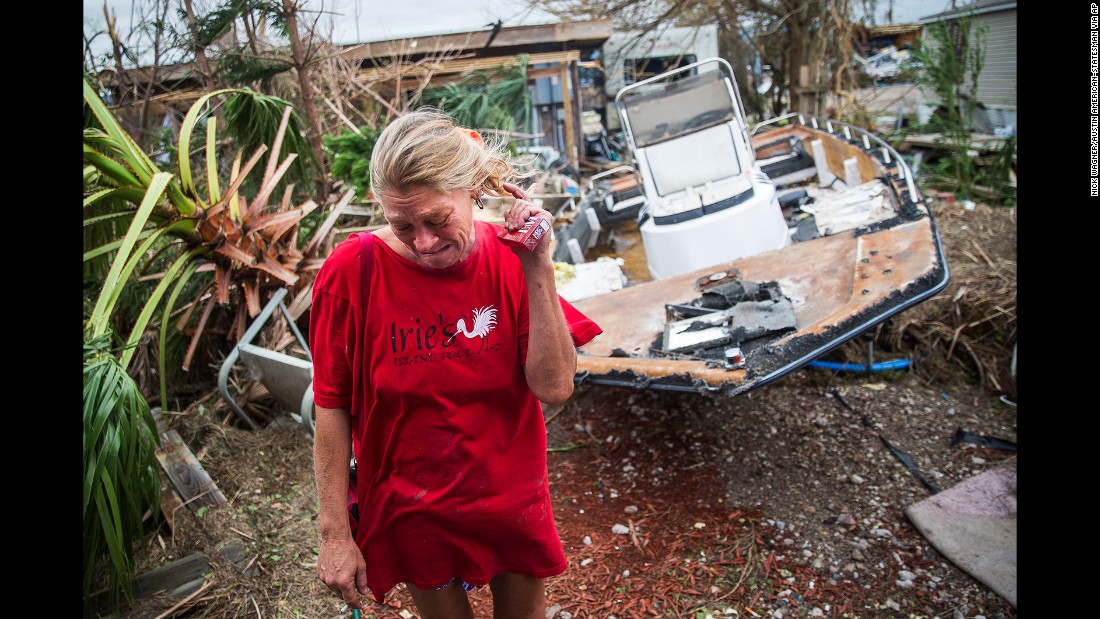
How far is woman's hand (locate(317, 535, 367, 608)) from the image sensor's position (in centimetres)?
181

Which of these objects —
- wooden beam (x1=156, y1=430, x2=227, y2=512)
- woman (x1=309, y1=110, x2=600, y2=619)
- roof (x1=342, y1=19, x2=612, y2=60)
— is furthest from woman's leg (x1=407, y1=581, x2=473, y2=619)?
roof (x1=342, y1=19, x2=612, y2=60)

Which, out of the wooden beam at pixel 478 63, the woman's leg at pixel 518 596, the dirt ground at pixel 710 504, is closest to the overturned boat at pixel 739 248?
the dirt ground at pixel 710 504

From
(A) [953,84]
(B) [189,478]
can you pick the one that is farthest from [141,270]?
(A) [953,84]

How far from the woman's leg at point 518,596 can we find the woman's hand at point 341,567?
0.37 m

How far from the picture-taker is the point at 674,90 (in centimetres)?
668

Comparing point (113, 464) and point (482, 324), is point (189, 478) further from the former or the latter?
point (482, 324)

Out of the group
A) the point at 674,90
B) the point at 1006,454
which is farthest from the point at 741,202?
the point at 1006,454

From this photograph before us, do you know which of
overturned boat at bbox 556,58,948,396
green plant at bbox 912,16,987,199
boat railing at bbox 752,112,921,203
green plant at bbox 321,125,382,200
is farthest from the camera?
green plant at bbox 912,16,987,199

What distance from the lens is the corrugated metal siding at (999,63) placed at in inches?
522

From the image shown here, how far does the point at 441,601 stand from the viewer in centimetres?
192

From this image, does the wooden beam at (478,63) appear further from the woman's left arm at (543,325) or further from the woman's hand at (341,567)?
the woman's hand at (341,567)

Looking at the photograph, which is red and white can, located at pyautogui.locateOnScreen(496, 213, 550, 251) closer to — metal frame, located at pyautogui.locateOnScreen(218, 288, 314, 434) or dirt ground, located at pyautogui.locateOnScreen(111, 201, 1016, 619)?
dirt ground, located at pyautogui.locateOnScreen(111, 201, 1016, 619)

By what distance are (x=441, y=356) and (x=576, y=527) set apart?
2.20 m

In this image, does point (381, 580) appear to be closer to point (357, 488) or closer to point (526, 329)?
point (357, 488)
